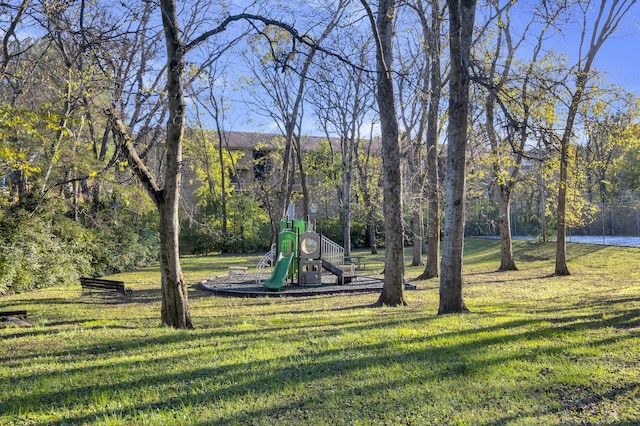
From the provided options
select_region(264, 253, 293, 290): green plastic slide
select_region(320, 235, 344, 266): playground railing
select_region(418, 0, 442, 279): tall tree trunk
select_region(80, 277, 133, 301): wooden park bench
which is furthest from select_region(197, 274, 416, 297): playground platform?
select_region(80, 277, 133, 301): wooden park bench

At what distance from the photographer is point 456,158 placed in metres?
9.41

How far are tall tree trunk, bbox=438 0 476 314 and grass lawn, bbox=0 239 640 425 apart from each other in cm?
73

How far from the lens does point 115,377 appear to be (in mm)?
5062

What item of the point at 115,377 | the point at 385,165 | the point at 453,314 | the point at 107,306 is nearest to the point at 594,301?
the point at 453,314

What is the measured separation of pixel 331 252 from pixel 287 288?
147 inches

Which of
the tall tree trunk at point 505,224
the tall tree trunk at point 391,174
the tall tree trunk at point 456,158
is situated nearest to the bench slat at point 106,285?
the tall tree trunk at point 391,174

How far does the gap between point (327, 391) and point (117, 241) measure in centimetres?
2297

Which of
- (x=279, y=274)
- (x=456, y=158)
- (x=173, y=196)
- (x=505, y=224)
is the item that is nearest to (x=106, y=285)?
(x=279, y=274)

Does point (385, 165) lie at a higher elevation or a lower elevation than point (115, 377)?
higher

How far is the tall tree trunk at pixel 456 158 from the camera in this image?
9312 mm

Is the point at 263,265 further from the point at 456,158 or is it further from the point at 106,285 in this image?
the point at 456,158

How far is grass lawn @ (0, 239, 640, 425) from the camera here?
3.99 metres

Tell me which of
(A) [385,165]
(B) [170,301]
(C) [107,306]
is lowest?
(C) [107,306]

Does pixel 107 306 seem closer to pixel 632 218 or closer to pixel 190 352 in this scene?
pixel 190 352
